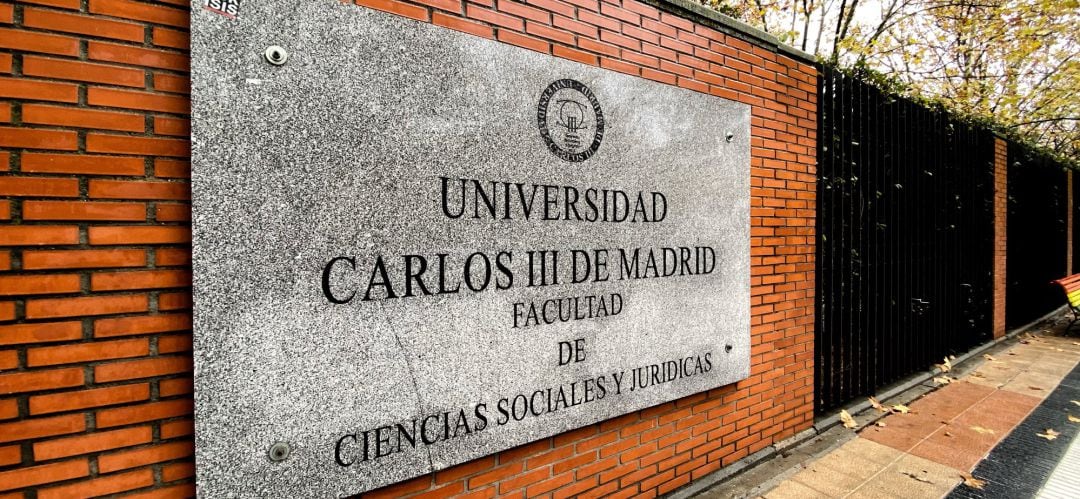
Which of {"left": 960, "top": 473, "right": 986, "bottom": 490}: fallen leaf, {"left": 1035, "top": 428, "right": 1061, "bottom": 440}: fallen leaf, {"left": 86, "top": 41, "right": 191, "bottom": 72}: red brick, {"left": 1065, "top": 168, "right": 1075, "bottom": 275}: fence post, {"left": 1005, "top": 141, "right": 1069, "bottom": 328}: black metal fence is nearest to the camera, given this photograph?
{"left": 86, "top": 41, "right": 191, "bottom": 72}: red brick

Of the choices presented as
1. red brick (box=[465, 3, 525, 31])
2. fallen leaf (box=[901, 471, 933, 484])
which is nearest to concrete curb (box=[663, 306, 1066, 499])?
fallen leaf (box=[901, 471, 933, 484])

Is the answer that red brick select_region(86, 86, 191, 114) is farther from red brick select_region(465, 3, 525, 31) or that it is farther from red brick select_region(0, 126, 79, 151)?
red brick select_region(465, 3, 525, 31)

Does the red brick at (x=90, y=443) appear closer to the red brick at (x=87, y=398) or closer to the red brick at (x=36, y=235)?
the red brick at (x=87, y=398)

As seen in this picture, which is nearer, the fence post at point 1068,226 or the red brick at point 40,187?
the red brick at point 40,187

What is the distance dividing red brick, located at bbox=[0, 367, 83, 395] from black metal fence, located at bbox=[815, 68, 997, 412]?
4.21m

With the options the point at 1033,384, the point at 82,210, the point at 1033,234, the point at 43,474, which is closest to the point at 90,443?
the point at 43,474

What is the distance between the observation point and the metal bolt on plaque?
155cm

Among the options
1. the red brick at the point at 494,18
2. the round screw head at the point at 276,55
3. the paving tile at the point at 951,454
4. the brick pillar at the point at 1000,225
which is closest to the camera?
the round screw head at the point at 276,55

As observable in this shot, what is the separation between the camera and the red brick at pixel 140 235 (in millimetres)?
1391

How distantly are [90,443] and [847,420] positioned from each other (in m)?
4.62

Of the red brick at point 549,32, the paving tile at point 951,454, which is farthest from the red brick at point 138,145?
the paving tile at point 951,454

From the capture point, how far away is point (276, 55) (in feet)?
5.07

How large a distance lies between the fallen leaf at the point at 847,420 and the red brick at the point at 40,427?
4599 mm

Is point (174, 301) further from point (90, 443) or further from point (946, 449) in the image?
point (946, 449)
